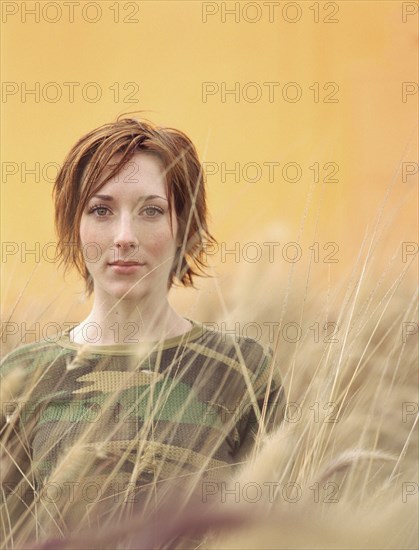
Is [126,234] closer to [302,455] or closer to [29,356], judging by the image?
[29,356]

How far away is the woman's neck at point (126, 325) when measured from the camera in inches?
47.3

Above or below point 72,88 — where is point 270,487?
below

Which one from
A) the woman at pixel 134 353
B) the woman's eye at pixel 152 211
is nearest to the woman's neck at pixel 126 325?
the woman at pixel 134 353

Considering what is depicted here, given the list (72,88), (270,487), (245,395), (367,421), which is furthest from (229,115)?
(270,487)

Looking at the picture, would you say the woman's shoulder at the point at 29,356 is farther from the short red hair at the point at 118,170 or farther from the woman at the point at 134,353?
the short red hair at the point at 118,170

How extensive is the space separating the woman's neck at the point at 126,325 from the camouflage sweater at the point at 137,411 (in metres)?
0.02

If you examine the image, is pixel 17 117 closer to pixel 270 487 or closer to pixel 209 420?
pixel 209 420

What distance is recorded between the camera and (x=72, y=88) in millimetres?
1415

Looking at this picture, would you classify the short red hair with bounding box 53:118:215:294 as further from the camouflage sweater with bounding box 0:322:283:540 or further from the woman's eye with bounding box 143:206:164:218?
the camouflage sweater with bounding box 0:322:283:540

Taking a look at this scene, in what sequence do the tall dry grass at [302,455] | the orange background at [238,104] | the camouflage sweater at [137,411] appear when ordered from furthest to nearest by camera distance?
the orange background at [238,104]
the camouflage sweater at [137,411]
the tall dry grass at [302,455]

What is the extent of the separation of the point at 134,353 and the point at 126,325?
0.05 meters

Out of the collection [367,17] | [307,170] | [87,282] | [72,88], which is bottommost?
[87,282]

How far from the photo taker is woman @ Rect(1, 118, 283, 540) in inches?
43.9

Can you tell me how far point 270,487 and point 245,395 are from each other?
0.29 m
